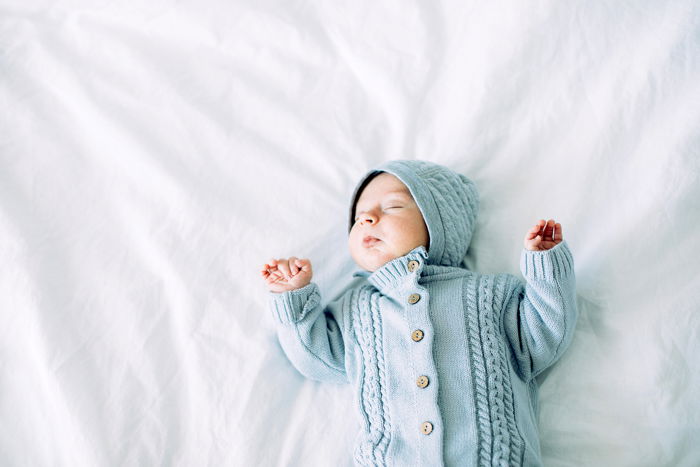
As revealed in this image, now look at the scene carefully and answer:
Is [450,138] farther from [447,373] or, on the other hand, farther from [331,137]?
[447,373]

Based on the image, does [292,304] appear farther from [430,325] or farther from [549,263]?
[549,263]

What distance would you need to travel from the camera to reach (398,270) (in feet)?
5.16

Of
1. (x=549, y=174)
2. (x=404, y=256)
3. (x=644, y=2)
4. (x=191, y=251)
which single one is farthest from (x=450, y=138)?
(x=191, y=251)

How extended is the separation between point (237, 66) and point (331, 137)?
0.40 m

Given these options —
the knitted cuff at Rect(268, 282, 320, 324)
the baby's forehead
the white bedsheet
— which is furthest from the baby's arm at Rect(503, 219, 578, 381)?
the knitted cuff at Rect(268, 282, 320, 324)

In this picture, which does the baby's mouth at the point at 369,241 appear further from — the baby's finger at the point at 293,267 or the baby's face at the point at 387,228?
the baby's finger at the point at 293,267

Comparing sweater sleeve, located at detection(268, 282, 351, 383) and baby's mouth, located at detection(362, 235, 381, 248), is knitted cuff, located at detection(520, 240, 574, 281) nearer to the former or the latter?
baby's mouth, located at detection(362, 235, 381, 248)

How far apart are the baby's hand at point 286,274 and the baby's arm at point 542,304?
53 centimetres

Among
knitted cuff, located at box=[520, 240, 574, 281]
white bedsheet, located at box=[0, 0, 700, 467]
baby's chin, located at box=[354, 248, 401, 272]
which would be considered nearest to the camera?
knitted cuff, located at box=[520, 240, 574, 281]

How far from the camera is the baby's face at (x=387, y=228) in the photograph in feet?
5.24

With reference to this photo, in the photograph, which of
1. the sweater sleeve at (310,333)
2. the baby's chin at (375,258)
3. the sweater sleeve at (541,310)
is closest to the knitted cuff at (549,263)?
the sweater sleeve at (541,310)

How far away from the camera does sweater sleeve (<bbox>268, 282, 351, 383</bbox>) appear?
5.04ft

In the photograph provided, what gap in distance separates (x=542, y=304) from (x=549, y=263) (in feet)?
0.39

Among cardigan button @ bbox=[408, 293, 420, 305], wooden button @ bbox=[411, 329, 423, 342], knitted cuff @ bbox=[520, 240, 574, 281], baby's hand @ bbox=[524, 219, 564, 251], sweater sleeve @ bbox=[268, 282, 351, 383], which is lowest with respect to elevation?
sweater sleeve @ bbox=[268, 282, 351, 383]
